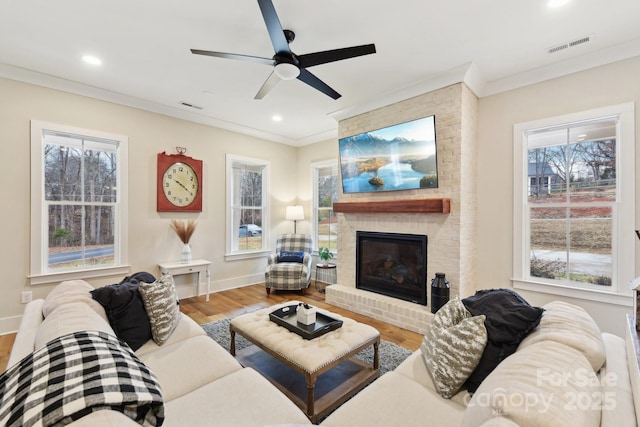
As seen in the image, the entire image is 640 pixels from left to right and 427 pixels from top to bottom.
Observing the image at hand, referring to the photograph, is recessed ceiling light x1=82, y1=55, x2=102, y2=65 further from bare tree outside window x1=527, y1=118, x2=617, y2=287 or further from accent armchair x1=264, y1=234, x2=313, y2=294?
bare tree outside window x1=527, y1=118, x2=617, y2=287

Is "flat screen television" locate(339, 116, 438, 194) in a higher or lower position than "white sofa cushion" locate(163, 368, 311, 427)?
higher

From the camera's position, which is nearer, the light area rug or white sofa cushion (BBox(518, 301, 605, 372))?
white sofa cushion (BBox(518, 301, 605, 372))

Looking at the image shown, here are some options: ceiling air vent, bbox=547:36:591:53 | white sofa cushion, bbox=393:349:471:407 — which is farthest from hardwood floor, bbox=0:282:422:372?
ceiling air vent, bbox=547:36:591:53

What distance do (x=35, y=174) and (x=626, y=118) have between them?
596cm

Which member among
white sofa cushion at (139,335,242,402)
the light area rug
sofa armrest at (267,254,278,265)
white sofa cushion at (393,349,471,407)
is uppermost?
sofa armrest at (267,254,278,265)

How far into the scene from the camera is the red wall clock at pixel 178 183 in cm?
394

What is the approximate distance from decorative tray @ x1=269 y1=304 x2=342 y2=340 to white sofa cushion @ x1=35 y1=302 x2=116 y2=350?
1.13 metres

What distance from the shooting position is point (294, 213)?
5.30 metres

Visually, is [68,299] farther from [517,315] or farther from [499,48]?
[499,48]

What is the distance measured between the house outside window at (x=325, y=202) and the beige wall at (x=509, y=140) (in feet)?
8.10

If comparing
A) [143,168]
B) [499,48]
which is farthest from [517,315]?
[143,168]

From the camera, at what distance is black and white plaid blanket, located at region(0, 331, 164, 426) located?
674 millimetres

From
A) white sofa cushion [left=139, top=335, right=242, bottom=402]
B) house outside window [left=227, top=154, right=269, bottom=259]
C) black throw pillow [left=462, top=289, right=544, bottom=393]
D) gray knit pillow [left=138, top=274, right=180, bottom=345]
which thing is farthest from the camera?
house outside window [left=227, top=154, right=269, bottom=259]

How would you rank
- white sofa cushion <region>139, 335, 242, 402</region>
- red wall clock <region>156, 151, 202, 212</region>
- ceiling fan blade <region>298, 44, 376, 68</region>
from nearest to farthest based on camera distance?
white sofa cushion <region>139, 335, 242, 402</region> → ceiling fan blade <region>298, 44, 376, 68</region> → red wall clock <region>156, 151, 202, 212</region>
